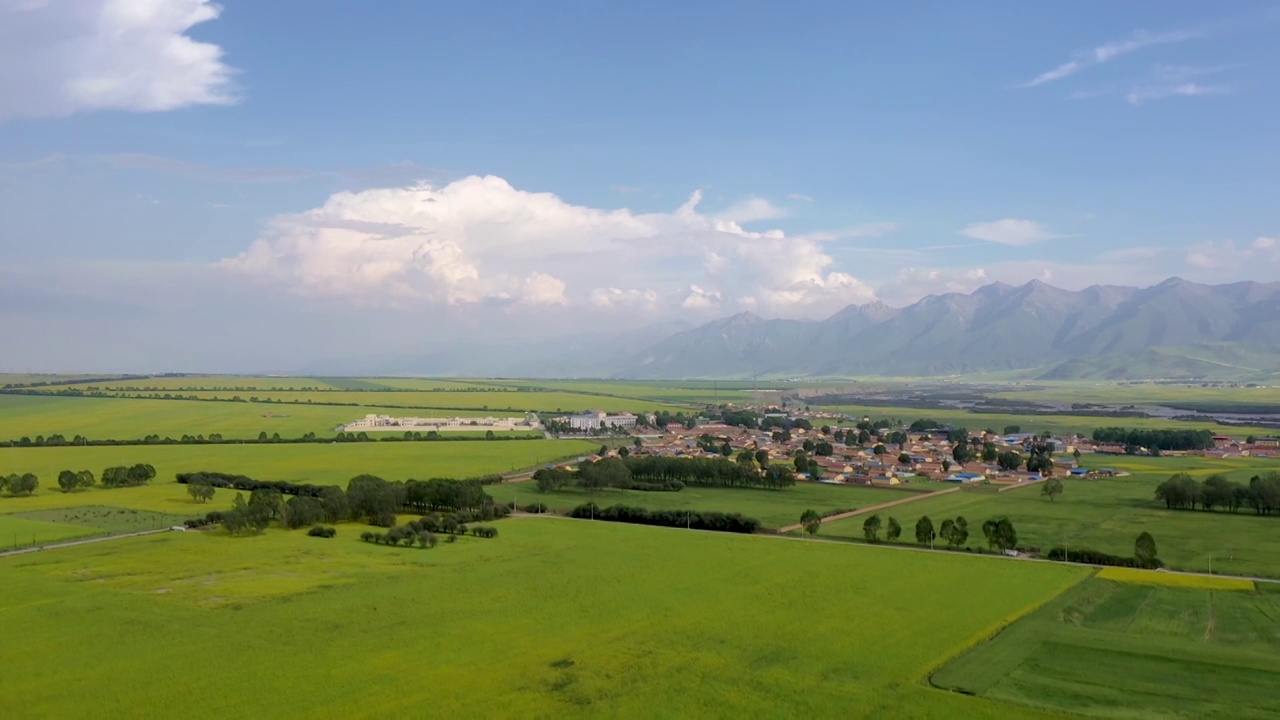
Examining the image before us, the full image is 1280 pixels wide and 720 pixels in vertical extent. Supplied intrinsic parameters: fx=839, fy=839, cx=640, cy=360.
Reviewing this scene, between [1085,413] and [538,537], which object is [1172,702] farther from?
[1085,413]

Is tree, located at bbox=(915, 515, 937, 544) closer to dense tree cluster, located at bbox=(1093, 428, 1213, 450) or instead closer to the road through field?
the road through field

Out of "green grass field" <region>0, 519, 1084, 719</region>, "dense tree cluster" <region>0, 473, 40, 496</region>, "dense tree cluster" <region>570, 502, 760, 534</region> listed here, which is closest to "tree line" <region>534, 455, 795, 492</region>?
"dense tree cluster" <region>570, 502, 760, 534</region>

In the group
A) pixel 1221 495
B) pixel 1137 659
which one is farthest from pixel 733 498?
pixel 1137 659

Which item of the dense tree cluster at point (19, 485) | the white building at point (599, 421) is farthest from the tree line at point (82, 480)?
the white building at point (599, 421)

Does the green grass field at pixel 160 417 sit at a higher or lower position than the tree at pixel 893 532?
higher

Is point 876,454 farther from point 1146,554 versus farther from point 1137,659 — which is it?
point 1137,659

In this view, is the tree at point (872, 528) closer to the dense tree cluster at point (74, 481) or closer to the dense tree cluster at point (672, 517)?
the dense tree cluster at point (672, 517)

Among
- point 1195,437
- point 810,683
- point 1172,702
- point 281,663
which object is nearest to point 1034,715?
point 1172,702
